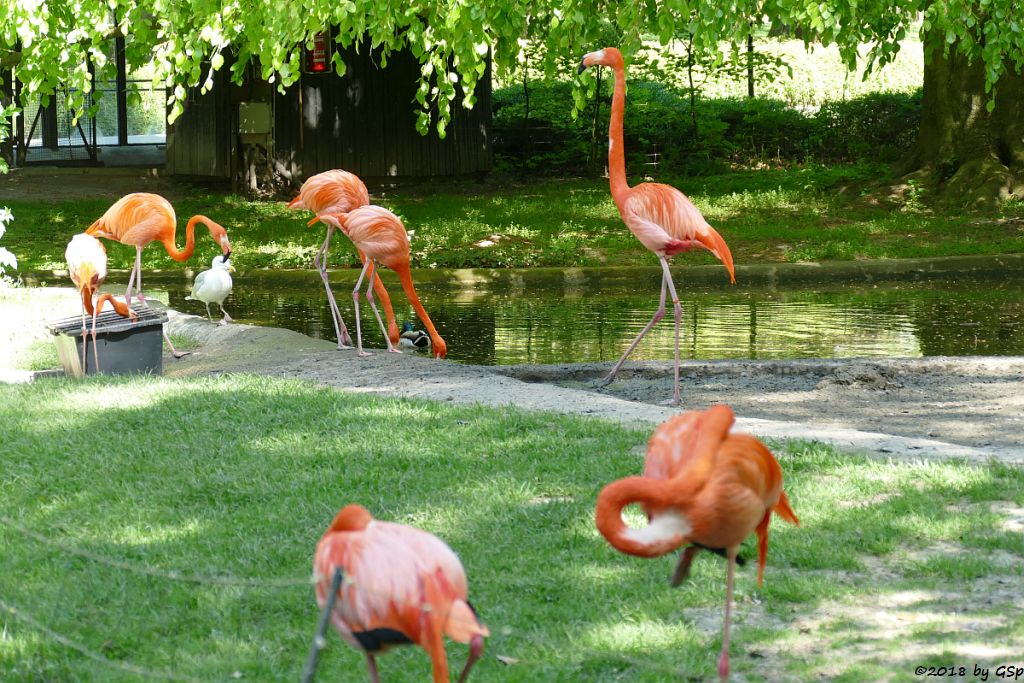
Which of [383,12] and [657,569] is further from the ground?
[383,12]

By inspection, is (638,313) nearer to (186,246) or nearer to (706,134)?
(186,246)

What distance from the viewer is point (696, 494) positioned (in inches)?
110

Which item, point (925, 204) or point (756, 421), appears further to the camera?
point (925, 204)

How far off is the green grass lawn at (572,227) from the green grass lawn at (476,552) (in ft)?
25.1

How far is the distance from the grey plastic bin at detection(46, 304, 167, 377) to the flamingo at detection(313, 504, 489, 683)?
5140mm

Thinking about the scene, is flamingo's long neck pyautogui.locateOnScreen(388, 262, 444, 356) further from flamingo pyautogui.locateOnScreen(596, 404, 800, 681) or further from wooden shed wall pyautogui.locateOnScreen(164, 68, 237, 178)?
wooden shed wall pyautogui.locateOnScreen(164, 68, 237, 178)

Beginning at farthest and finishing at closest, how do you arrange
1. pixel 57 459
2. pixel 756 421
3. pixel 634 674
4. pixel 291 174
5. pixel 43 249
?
pixel 291 174
pixel 43 249
pixel 756 421
pixel 57 459
pixel 634 674

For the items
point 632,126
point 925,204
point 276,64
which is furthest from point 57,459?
point 632,126

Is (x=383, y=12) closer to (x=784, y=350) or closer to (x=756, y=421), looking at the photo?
(x=756, y=421)

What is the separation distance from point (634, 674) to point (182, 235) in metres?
12.6

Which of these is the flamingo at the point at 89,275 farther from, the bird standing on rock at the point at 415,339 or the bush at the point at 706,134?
the bush at the point at 706,134

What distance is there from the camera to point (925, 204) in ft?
50.9

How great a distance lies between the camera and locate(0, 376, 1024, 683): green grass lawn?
11.0 ft

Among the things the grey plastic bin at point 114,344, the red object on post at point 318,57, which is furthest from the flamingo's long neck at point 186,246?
the red object on post at point 318,57
